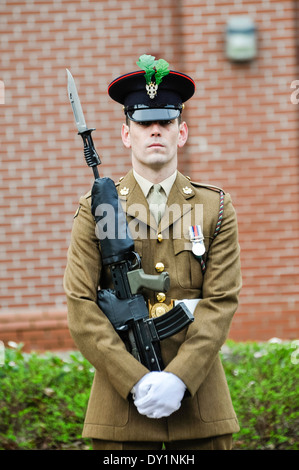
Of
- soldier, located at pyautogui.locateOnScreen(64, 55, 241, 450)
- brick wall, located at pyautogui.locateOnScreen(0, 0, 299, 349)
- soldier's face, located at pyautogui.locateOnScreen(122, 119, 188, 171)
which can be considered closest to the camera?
soldier, located at pyautogui.locateOnScreen(64, 55, 241, 450)

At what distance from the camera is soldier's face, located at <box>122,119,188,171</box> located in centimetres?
283

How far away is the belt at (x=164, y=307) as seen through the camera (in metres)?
2.83

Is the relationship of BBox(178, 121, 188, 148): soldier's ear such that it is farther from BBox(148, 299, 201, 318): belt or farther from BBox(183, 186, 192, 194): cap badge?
BBox(148, 299, 201, 318): belt

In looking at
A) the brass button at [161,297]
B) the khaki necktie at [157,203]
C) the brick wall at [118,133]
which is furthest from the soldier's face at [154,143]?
the brick wall at [118,133]

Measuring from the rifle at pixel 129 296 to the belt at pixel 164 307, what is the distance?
0.07 metres

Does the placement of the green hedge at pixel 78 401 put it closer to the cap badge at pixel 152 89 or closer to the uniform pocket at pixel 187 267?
the uniform pocket at pixel 187 267

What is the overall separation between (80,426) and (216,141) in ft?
9.98

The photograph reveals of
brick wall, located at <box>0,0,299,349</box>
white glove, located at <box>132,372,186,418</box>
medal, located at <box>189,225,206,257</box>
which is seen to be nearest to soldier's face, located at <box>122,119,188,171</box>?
→ medal, located at <box>189,225,206,257</box>

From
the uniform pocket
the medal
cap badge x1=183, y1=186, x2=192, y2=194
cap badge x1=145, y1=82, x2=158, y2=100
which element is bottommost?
the uniform pocket

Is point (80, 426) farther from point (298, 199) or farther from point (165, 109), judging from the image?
point (298, 199)

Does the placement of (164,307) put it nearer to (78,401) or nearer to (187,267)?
(187,267)

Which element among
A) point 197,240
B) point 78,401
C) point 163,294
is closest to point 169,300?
point 163,294

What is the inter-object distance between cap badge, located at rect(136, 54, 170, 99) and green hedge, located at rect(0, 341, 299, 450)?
2.29 meters

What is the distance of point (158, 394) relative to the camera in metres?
2.57
